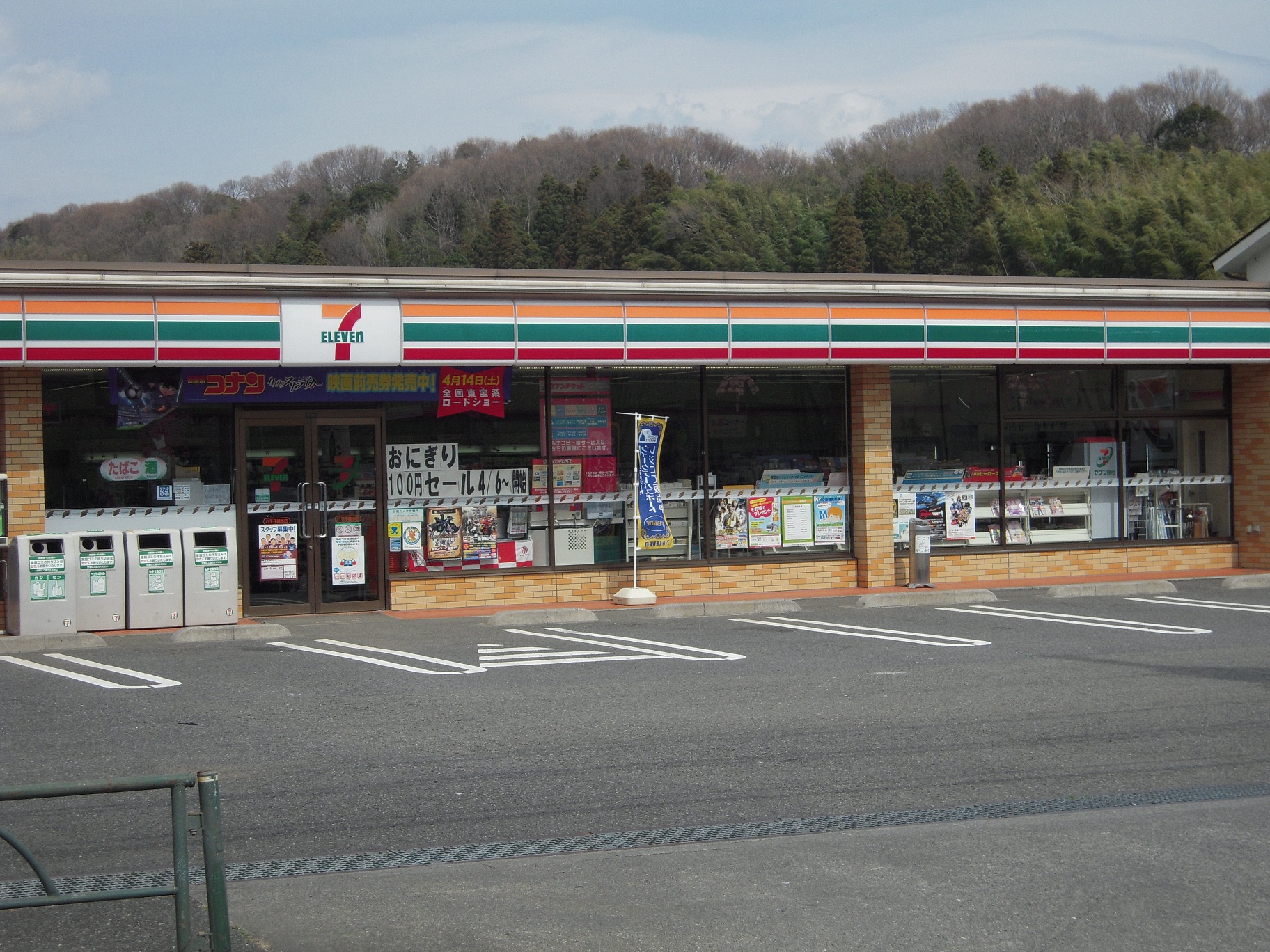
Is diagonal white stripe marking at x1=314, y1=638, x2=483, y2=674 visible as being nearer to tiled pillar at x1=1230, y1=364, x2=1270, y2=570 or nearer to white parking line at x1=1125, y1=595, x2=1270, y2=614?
white parking line at x1=1125, y1=595, x2=1270, y2=614

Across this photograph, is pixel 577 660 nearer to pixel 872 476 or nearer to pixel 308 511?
pixel 308 511

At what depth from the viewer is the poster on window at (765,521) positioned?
16.5m

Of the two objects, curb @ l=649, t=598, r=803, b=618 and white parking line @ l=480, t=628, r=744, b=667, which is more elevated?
curb @ l=649, t=598, r=803, b=618

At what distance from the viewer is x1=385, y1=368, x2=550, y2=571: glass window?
50.0 ft

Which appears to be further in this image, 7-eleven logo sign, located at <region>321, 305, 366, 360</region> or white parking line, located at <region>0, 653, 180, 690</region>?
7-eleven logo sign, located at <region>321, 305, 366, 360</region>

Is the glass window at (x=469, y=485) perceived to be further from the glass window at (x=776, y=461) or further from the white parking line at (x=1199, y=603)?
the white parking line at (x=1199, y=603)

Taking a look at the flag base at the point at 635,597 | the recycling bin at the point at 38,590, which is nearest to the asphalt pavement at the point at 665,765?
the recycling bin at the point at 38,590

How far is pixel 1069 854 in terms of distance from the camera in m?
5.82

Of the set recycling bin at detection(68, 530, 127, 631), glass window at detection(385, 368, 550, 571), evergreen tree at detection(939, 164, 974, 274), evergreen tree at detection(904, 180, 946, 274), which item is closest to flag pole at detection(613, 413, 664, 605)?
glass window at detection(385, 368, 550, 571)

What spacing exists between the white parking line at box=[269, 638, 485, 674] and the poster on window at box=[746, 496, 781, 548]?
5.89 meters

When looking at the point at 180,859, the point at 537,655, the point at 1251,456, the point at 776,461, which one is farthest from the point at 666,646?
the point at 1251,456

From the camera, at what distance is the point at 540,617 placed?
1420 centimetres

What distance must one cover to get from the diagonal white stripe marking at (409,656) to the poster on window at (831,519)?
664 centimetres

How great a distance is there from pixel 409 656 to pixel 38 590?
4170mm
